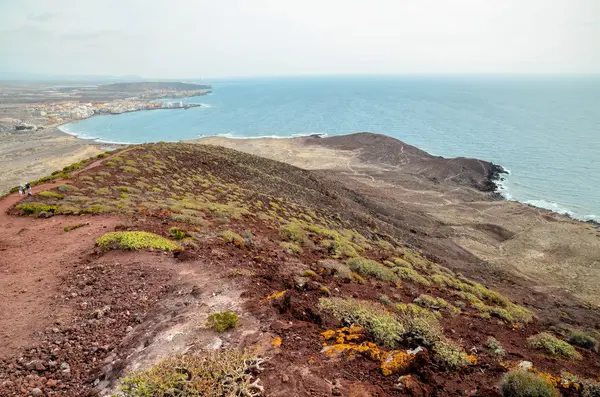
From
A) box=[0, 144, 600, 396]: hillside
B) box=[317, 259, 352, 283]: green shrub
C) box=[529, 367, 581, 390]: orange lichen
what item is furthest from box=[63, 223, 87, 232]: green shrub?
box=[529, 367, 581, 390]: orange lichen

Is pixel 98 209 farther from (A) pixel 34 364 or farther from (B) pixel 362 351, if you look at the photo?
(B) pixel 362 351

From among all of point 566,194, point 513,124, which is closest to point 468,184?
point 566,194

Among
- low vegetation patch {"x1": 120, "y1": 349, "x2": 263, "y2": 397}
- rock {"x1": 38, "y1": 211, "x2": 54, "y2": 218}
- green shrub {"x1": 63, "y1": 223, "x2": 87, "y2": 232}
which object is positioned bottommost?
low vegetation patch {"x1": 120, "y1": 349, "x2": 263, "y2": 397}

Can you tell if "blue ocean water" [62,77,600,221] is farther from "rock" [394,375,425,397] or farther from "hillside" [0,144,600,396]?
"rock" [394,375,425,397]

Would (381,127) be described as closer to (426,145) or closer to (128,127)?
(426,145)

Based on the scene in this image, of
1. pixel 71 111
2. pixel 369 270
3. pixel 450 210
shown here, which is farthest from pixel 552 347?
pixel 71 111

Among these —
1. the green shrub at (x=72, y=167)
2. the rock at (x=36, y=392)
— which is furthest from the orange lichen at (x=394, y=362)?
the green shrub at (x=72, y=167)
